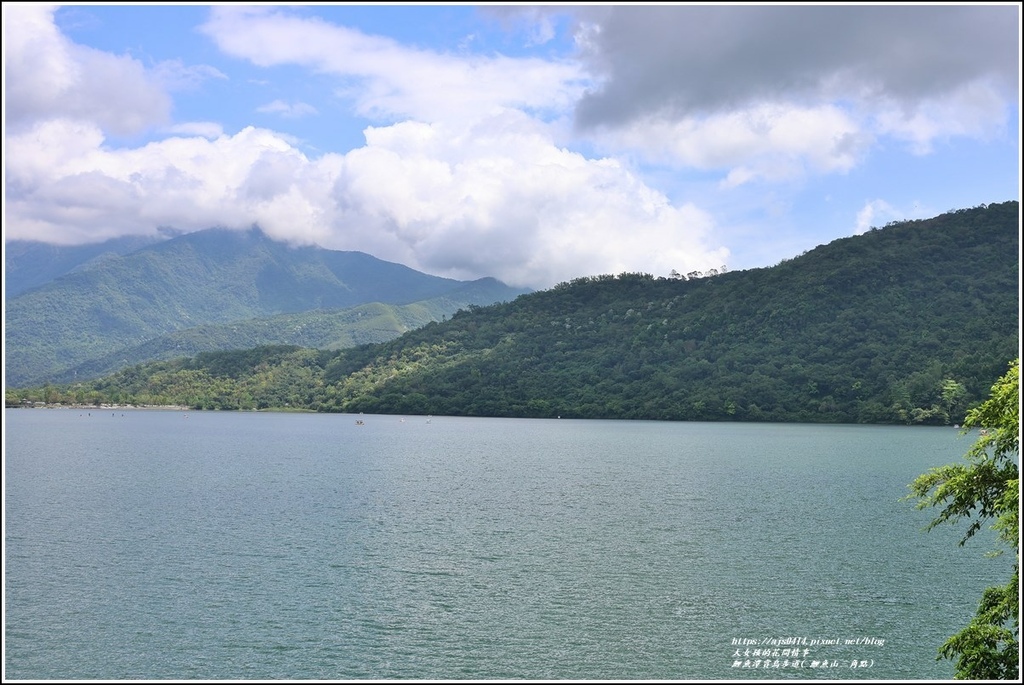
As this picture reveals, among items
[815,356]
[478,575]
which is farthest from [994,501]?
[815,356]

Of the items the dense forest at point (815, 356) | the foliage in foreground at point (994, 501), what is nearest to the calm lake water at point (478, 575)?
the foliage in foreground at point (994, 501)

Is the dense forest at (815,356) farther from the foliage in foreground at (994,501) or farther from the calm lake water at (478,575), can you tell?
the foliage in foreground at (994,501)

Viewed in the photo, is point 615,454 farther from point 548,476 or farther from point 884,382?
point 884,382

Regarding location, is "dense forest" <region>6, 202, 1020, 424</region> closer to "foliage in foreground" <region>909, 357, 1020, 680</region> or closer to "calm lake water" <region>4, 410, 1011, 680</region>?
"calm lake water" <region>4, 410, 1011, 680</region>

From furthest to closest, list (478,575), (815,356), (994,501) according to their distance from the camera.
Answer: (815,356), (478,575), (994,501)

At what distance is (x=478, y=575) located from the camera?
32.4 metres

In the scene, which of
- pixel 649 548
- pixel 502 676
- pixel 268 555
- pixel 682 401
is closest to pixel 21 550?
pixel 268 555

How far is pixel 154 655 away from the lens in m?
23.6

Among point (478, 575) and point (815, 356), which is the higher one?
point (815, 356)

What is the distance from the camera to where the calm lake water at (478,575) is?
2367 centimetres

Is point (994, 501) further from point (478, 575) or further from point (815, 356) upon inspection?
point (815, 356)

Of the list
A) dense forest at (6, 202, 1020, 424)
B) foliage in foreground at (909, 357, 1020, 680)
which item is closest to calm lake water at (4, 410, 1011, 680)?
foliage in foreground at (909, 357, 1020, 680)

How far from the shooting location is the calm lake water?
23.7 meters

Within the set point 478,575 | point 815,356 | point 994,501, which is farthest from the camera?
point 815,356
